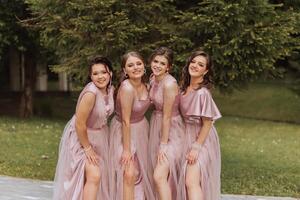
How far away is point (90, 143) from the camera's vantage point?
582cm

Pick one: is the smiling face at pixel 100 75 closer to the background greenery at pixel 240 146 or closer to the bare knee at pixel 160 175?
the bare knee at pixel 160 175

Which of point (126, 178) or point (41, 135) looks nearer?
point (126, 178)

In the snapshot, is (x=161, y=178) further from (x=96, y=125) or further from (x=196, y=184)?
(x=96, y=125)

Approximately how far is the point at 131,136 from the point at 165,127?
0.35 meters

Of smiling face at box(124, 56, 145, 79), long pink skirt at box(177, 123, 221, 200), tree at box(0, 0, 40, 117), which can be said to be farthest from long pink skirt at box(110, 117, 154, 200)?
tree at box(0, 0, 40, 117)

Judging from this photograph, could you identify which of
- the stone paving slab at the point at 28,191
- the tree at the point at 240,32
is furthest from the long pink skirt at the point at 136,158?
the tree at the point at 240,32

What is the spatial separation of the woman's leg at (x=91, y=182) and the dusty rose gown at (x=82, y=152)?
0.04 m

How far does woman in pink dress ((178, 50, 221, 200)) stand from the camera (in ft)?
19.0

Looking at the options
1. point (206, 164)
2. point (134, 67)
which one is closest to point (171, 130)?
point (206, 164)

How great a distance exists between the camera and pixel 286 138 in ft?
51.5

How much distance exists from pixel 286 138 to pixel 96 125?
34.9 feet

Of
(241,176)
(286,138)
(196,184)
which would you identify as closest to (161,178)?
(196,184)

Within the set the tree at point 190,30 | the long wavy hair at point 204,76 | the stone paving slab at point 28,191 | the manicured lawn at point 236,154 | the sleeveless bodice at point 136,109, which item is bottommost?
the manicured lawn at point 236,154

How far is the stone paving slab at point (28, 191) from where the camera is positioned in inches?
303
